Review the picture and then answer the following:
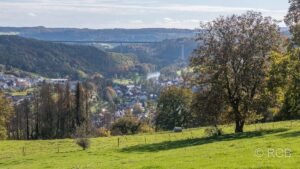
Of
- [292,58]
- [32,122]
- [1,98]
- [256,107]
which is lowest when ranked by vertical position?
[32,122]

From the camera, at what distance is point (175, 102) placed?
10581 centimetres

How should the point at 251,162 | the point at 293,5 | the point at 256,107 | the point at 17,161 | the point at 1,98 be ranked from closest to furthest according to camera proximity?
1. the point at 251,162
2. the point at 17,161
3. the point at 293,5
4. the point at 256,107
5. the point at 1,98

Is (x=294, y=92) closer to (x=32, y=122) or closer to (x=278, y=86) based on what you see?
(x=278, y=86)

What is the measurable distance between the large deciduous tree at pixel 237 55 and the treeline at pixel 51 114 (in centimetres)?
5875

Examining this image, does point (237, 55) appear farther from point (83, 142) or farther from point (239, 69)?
point (83, 142)

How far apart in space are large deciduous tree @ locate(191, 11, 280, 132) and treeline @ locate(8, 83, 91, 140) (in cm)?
5875

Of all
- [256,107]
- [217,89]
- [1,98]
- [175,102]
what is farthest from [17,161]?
[175,102]

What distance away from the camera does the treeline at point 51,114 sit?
10525cm

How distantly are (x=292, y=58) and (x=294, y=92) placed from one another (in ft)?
11.6

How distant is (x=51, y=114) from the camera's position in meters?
106

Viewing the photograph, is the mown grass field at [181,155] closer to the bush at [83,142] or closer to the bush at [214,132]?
the bush at [83,142]

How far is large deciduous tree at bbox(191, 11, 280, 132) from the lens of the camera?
49031 millimetres

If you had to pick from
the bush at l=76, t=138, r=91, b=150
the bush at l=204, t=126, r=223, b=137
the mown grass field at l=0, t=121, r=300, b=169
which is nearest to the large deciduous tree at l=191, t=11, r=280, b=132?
the bush at l=204, t=126, r=223, b=137

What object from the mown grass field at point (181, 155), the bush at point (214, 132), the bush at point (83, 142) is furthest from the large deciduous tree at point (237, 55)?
the bush at point (83, 142)
